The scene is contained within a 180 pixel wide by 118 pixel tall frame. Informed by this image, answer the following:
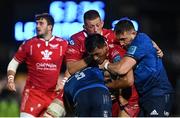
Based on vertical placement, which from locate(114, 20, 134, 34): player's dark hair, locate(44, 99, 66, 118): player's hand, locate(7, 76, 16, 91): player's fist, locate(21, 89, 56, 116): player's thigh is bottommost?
locate(21, 89, 56, 116): player's thigh

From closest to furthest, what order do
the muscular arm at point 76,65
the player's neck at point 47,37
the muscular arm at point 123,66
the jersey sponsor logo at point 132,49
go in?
1. the muscular arm at point 123,66
2. the jersey sponsor logo at point 132,49
3. the muscular arm at point 76,65
4. the player's neck at point 47,37

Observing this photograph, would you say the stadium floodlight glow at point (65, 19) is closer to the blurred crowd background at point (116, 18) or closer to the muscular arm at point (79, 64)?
the blurred crowd background at point (116, 18)

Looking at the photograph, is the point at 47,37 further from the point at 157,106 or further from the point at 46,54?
the point at 157,106

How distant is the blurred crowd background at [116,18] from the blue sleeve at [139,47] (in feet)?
15.9

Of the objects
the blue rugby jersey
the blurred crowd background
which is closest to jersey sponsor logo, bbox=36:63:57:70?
the blue rugby jersey

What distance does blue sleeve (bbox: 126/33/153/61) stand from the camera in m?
9.38

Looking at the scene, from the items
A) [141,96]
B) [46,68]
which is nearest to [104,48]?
[141,96]

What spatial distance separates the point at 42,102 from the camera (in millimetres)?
11797

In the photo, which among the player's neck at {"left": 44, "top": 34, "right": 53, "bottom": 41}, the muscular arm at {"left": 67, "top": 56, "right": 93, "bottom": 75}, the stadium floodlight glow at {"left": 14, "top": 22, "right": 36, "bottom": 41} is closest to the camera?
the muscular arm at {"left": 67, "top": 56, "right": 93, "bottom": 75}

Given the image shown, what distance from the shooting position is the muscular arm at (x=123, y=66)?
29.8 feet

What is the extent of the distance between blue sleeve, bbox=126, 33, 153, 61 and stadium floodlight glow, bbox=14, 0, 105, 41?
514 centimetres

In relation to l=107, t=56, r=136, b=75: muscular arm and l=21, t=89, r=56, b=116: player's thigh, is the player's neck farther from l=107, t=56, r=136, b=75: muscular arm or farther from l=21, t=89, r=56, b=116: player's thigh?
l=107, t=56, r=136, b=75: muscular arm

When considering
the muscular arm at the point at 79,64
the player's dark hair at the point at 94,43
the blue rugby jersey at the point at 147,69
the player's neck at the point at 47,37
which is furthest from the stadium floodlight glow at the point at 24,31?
the player's dark hair at the point at 94,43

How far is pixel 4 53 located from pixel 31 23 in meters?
1.48
